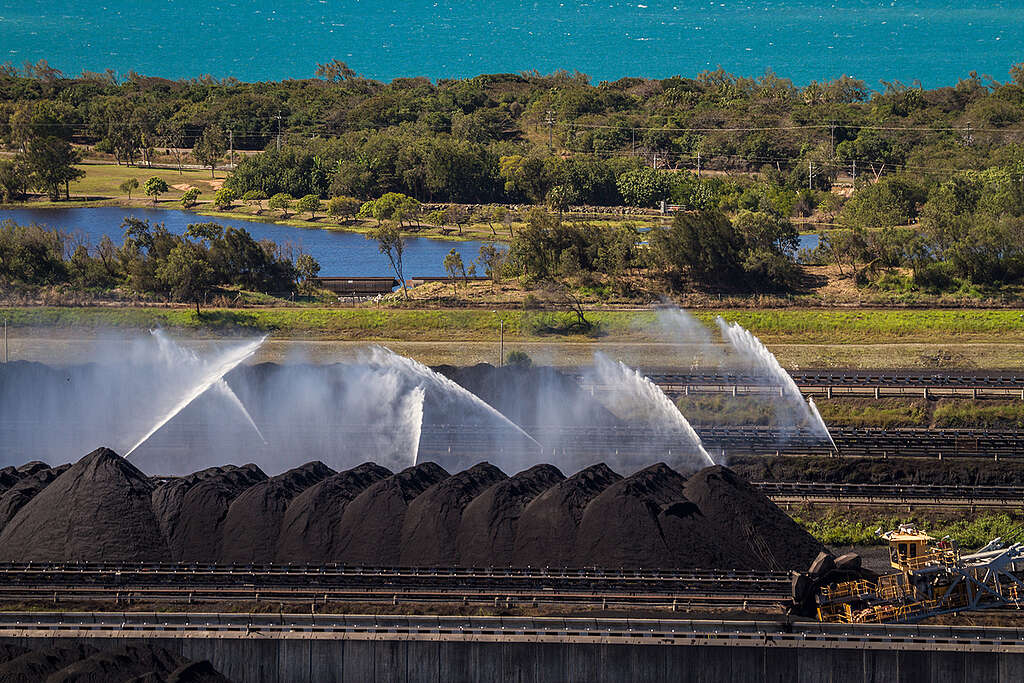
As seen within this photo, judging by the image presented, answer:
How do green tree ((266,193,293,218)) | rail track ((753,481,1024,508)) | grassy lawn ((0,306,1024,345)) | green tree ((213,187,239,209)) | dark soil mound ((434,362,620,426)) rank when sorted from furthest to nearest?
green tree ((213,187,239,209)) → green tree ((266,193,293,218)) → grassy lawn ((0,306,1024,345)) → dark soil mound ((434,362,620,426)) → rail track ((753,481,1024,508))

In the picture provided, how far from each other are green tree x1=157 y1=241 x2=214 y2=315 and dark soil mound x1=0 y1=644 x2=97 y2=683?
60.5 meters

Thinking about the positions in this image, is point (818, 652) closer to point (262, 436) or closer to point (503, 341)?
point (262, 436)

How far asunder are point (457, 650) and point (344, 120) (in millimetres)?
158198

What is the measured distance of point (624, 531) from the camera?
136 ft

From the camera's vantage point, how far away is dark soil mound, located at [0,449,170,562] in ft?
139

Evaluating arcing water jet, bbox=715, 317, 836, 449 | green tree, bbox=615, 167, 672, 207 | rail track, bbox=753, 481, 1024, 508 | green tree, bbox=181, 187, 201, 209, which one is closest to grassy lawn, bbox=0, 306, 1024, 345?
arcing water jet, bbox=715, 317, 836, 449

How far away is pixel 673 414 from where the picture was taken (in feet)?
212

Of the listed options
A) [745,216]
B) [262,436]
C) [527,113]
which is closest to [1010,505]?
[262,436]

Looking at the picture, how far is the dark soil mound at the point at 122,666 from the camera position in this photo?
31859 millimetres

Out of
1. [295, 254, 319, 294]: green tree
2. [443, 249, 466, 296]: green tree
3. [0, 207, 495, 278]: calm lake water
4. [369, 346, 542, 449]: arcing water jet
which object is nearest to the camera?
[369, 346, 542, 449]: arcing water jet

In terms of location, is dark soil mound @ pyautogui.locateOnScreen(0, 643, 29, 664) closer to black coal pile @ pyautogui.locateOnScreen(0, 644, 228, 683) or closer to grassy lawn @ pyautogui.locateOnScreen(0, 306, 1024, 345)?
black coal pile @ pyautogui.locateOnScreen(0, 644, 228, 683)

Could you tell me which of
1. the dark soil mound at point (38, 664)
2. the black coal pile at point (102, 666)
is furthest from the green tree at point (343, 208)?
the dark soil mound at point (38, 664)

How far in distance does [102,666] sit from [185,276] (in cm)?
6445

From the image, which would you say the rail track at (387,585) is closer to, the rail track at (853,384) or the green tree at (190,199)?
the rail track at (853,384)
